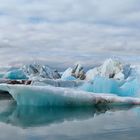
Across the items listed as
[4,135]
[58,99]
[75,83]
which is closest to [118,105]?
[58,99]

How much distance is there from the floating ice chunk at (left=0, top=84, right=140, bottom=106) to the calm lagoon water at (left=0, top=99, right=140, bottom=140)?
139cm

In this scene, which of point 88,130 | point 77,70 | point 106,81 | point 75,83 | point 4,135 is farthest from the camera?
point 77,70

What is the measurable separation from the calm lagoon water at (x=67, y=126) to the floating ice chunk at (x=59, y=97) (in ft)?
4.57

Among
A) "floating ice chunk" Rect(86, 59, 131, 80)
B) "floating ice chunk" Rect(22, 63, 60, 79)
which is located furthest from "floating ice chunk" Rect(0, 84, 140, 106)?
"floating ice chunk" Rect(22, 63, 60, 79)

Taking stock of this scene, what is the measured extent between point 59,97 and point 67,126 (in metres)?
3.96

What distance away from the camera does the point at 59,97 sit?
11.3 metres

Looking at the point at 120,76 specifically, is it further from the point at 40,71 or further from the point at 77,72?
the point at 40,71

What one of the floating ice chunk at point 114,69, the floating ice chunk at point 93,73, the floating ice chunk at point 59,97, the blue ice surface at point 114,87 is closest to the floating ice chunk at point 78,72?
the floating ice chunk at point 93,73

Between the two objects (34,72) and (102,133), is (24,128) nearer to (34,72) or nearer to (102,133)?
(102,133)

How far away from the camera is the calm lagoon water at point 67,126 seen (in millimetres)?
6215

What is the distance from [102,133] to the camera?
649 centimetres

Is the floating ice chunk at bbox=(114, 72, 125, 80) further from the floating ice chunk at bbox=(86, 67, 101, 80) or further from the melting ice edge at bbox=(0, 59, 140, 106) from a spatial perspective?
the floating ice chunk at bbox=(86, 67, 101, 80)

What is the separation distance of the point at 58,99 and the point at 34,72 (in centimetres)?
1244

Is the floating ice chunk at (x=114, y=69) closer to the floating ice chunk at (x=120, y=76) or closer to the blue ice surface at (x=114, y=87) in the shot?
the floating ice chunk at (x=120, y=76)
